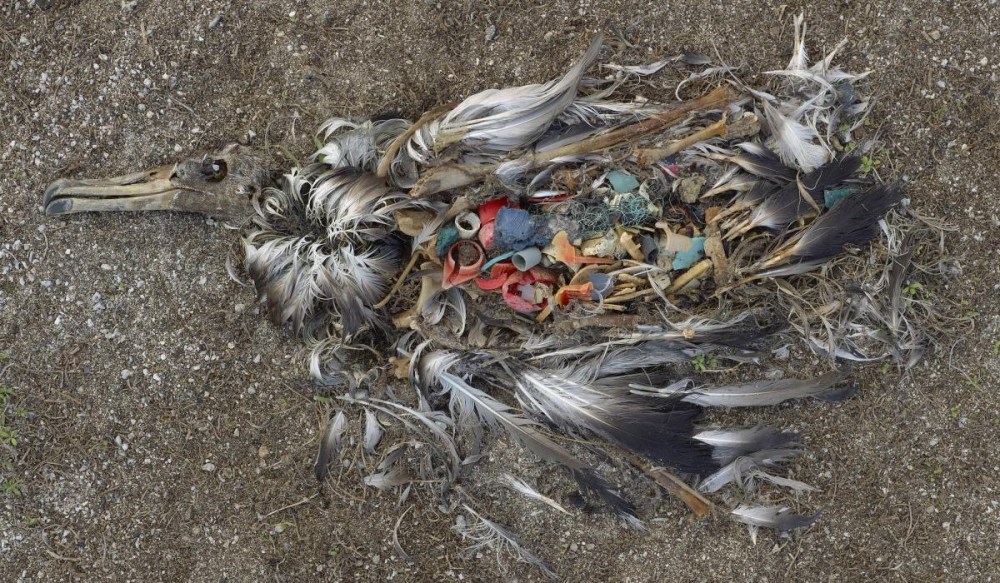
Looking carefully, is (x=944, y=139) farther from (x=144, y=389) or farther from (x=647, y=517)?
(x=144, y=389)

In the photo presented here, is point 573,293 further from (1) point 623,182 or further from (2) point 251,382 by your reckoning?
(2) point 251,382

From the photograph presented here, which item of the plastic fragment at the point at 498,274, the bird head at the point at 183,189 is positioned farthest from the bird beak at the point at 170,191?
the plastic fragment at the point at 498,274

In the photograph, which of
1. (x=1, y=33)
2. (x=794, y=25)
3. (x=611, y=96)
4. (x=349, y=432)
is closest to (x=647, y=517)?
(x=349, y=432)

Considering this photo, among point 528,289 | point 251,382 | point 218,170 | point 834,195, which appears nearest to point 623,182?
point 528,289

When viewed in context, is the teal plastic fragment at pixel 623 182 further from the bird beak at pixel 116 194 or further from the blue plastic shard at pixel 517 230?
the bird beak at pixel 116 194

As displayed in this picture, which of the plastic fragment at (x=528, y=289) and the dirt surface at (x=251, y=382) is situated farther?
the dirt surface at (x=251, y=382)

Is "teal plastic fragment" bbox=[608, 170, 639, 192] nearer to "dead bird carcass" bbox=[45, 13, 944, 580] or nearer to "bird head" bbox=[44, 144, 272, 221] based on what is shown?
"dead bird carcass" bbox=[45, 13, 944, 580]

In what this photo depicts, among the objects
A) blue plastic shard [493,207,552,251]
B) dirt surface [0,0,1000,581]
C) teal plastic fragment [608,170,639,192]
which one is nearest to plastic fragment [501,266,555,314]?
blue plastic shard [493,207,552,251]
